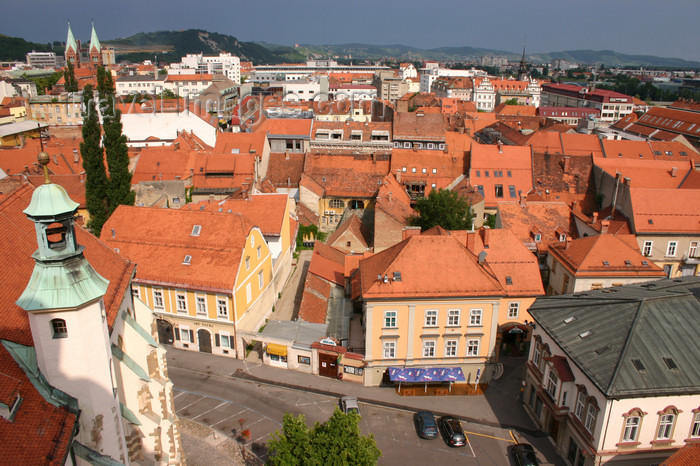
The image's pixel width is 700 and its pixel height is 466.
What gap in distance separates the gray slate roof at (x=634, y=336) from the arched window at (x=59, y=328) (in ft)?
85.1

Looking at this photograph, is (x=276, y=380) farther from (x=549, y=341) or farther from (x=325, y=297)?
(x=549, y=341)

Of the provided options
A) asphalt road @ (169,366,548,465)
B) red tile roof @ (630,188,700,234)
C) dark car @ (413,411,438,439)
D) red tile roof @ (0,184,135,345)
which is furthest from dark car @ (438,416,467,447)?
red tile roof @ (630,188,700,234)

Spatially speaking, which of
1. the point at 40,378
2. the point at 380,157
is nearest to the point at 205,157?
the point at 380,157

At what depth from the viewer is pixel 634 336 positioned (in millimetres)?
30953

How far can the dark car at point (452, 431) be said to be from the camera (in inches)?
1340

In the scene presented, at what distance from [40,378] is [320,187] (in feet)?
178

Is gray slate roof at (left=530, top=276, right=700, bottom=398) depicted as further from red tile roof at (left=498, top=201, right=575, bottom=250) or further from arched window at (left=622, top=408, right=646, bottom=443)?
red tile roof at (left=498, top=201, right=575, bottom=250)

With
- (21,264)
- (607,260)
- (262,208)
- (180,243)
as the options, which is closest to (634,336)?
(607,260)

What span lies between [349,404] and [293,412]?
12.6ft

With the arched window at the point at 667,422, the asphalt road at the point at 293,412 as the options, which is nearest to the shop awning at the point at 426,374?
the asphalt road at the point at 293,412

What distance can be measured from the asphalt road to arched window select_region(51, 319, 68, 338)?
1716 centimetres

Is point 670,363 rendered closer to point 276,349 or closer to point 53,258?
point 276,349

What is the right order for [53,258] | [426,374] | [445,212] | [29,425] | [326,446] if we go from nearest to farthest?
1. [29,425]
2. [53,258]
3. [326,446]
4. [426,374]
5. [445,212]

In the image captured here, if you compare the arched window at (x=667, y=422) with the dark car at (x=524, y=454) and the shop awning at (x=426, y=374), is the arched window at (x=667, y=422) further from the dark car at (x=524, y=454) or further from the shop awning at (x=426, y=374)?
the shop awning at (x=426, y=374)
